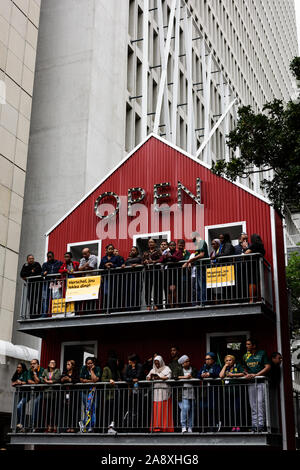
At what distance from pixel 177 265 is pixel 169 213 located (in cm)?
323

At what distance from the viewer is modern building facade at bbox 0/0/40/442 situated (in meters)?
26.2

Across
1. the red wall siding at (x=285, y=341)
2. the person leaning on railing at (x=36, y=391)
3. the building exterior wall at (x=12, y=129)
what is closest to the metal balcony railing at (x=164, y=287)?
the red wall siding at (x=285, y=341)

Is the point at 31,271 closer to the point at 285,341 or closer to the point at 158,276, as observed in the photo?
the point at 158,276

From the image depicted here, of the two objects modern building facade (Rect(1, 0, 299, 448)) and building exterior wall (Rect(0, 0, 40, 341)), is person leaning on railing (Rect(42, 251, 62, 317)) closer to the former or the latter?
building exterior wall (Rect(0, 0, 40, 341))

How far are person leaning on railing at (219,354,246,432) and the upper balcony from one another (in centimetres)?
172

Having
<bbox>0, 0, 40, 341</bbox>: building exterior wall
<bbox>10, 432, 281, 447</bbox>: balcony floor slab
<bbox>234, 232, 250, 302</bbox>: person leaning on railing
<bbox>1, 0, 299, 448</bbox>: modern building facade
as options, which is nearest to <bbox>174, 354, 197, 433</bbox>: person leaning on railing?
<bbox>10, 432, 281, 447</bbox>: balcony floor slab

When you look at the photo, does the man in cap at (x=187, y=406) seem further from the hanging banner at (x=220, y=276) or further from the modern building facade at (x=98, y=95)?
the modern building facade at (x=98, y=95)

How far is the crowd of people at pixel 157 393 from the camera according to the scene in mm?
14758

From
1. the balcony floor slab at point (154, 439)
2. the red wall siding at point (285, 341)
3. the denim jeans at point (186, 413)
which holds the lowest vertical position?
the balcony floor slab at point (154, 439)

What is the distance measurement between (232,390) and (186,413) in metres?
1.26

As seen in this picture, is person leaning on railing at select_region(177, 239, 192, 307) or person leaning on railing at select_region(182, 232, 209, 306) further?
person leaning on railing at select_region(177, 239, 192, 307)

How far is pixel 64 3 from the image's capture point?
1352 inches

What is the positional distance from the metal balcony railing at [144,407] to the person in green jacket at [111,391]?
0.08 ft
